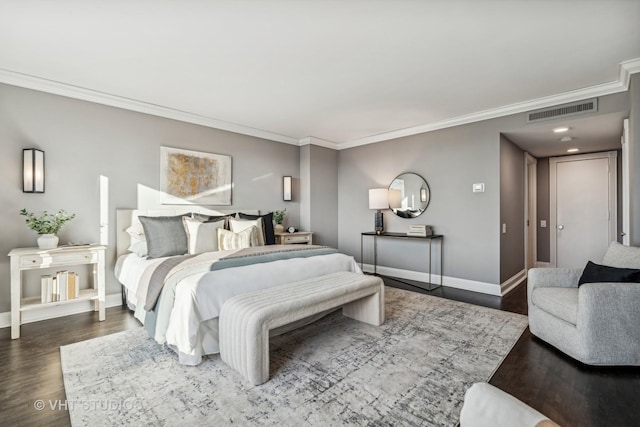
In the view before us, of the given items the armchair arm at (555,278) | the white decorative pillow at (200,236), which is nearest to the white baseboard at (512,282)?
the armchair arm at (555,278)

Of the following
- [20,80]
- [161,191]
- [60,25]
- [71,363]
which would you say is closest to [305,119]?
[161,191]

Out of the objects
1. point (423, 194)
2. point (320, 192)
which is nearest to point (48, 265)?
point (320, 192)

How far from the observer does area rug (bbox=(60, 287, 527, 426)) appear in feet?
5.71

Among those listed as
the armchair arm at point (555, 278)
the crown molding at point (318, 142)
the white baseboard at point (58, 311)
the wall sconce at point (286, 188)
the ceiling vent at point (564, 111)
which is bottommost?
the white baseboard at point (58, 311)

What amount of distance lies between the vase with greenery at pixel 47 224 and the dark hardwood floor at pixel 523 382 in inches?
33.3

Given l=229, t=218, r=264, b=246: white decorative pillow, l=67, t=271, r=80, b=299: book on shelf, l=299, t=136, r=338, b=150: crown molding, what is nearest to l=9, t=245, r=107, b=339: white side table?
l=67, t=271, r=80, b=299: book on shelf

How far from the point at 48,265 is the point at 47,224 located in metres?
0.45

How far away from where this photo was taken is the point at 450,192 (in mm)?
4676

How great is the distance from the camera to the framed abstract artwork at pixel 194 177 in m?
4.15

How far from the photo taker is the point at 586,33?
94.9 inches

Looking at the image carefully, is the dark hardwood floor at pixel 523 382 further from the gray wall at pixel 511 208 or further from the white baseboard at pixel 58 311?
the gray wall at pixel 511 208

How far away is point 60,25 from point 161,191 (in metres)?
2.12

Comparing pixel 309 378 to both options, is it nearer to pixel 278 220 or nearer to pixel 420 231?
pixel 420 231

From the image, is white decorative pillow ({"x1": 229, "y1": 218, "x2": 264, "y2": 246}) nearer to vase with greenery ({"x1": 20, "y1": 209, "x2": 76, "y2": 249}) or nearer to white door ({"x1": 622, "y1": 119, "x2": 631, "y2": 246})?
vase with greenery ({"x1": 20, "y1": 209, "x2": 76, "y2": 249})
